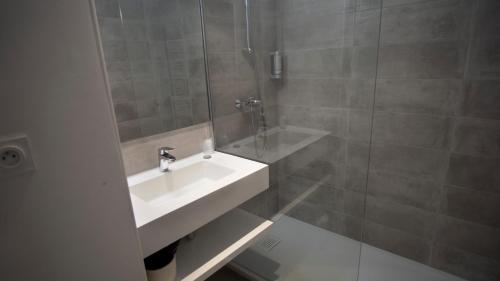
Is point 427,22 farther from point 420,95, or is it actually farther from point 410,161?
point 410,161

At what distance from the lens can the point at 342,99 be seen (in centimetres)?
192

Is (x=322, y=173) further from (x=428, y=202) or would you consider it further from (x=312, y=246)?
(x=428, y=202)

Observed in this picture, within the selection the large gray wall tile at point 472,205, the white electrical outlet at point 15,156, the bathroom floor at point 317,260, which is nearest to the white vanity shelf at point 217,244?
the bathroom floor at point 317,260

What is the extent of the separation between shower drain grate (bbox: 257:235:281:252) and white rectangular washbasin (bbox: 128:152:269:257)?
58 cm

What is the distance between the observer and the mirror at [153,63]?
1293 millimetres

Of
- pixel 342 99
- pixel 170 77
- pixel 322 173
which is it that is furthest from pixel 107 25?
pixel 322 173

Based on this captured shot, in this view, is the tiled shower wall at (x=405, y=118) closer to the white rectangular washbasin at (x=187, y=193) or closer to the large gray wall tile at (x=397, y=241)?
the large gray wall tile at (x=397, y=241)

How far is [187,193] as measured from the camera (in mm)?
1352

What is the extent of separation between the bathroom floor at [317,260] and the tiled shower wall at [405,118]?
0.07m

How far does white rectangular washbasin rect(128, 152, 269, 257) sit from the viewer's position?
1059mm

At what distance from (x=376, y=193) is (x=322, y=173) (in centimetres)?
44

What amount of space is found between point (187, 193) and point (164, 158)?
0.86 ft

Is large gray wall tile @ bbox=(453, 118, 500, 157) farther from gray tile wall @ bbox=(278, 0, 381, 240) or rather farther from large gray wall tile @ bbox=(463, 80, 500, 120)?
gray tile wall @ bbox=(278, 0, 381, 240)

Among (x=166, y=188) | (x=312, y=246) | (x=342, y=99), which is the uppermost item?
(x=342, y=99)
